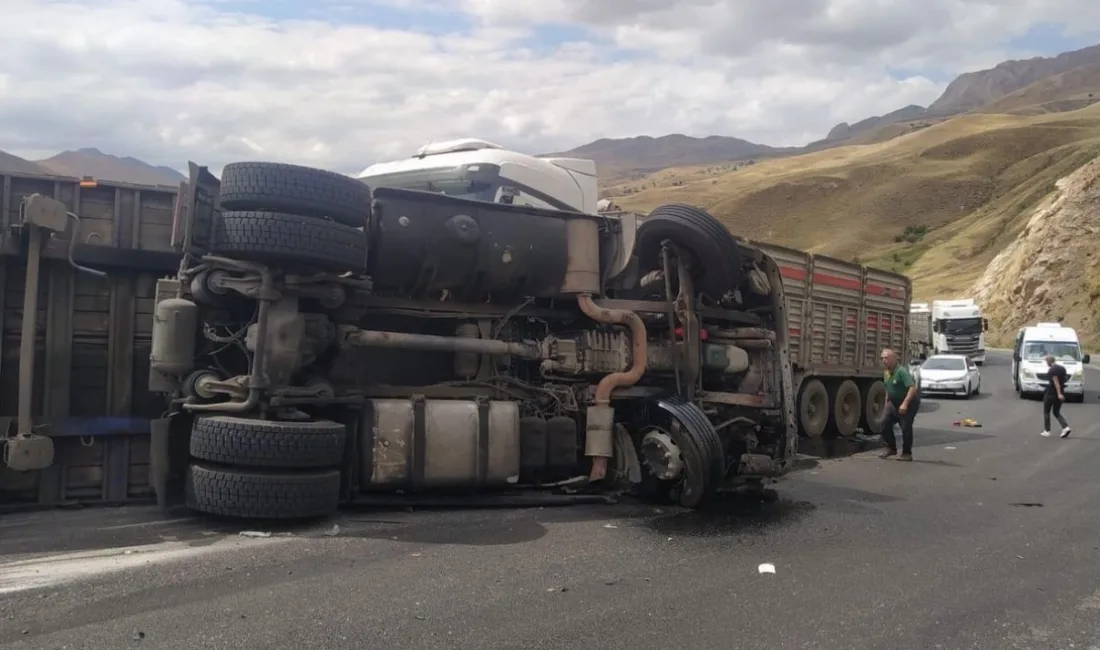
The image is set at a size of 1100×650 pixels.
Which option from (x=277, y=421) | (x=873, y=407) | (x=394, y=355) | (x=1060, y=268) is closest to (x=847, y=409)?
(x=873, y=407)

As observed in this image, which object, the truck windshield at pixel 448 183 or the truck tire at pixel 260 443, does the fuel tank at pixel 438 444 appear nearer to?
the truck tire at pixel 260 443

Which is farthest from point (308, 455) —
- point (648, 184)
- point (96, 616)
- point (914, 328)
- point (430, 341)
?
point (648, 184)

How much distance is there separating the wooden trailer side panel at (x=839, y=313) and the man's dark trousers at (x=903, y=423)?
1.54 meters

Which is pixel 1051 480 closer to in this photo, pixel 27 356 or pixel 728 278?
pixel 728 278

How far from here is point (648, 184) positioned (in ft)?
454

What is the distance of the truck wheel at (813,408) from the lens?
13.1m

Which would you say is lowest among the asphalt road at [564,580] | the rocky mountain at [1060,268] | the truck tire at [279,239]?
the asphalt road at [564,580]

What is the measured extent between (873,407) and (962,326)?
22.3 meters

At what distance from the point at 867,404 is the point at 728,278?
25.7 feet

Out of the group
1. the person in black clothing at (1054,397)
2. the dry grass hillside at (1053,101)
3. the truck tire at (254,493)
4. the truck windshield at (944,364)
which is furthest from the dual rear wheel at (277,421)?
the dry grass hillside at (1053,101)

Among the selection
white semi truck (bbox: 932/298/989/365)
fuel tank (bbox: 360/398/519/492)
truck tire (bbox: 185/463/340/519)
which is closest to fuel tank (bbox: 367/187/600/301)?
fuel tank (bbox: 360/398/519/492)

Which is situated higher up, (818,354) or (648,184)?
(648,184)

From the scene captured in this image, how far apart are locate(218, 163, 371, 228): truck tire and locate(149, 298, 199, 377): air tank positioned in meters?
0.76

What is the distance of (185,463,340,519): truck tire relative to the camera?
223 inches
